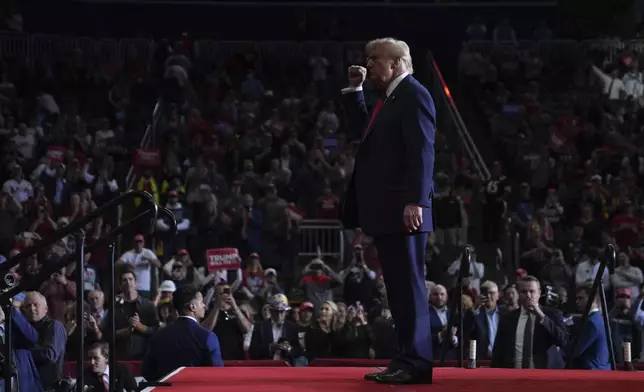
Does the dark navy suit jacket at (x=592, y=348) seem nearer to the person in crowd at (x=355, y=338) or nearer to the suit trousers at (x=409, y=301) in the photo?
the person in crowd at (x=355, y=338)

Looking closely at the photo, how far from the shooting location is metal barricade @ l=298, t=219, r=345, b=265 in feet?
63.1

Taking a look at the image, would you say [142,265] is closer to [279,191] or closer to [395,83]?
[279,191]

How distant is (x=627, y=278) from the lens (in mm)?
16891

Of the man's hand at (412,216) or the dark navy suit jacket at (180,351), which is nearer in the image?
the man's hand at (412,216)

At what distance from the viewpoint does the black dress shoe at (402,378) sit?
680 cm

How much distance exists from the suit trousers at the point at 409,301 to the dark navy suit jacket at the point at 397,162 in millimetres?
114

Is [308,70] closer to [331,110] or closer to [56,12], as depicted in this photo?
[331,110]

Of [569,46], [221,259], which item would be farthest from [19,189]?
[569,46]

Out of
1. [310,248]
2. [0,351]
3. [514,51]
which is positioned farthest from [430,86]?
[0,351]

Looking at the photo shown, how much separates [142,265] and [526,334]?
21.8ft

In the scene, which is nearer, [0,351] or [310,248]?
[0,351]

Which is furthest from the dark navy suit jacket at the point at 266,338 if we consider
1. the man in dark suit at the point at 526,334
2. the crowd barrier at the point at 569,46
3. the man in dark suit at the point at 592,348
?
the crowd barrier at the point at 569,46

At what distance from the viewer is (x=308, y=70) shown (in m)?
26.7

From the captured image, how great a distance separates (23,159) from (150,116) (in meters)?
3.70
